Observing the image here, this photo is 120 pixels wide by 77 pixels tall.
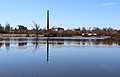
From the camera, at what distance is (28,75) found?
26.5 ft

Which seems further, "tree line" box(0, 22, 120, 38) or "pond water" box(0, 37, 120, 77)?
"tree line" box(0, 22, 120, 38)

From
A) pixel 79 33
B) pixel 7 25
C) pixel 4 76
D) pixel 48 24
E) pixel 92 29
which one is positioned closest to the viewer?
pixel 4 76

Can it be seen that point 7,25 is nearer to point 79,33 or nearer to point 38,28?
point 38,28

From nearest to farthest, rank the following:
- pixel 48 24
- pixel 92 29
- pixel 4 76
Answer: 1. pixel 4 76
2. pixel 48 24
3. pixel 92 29

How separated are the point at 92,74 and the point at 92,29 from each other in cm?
10754

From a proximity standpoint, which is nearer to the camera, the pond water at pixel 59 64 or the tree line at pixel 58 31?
the pond water at pixel 59 64

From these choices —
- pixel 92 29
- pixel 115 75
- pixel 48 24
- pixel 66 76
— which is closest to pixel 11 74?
pixel 66 76

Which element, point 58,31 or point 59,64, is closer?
point 59,64

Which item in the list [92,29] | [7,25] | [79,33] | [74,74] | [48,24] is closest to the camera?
[74,74]

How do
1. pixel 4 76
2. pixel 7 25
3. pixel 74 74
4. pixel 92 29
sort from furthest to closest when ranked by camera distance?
pixel 92 29 → pixel 7 25 → pixel 74 74 → pixel 4 76

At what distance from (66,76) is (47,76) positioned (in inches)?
27.7

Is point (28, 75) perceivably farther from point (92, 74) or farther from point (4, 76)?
point (92, 74)

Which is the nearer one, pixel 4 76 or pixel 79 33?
pixel 4 76

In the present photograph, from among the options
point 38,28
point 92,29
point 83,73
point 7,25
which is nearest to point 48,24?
point 38,28
